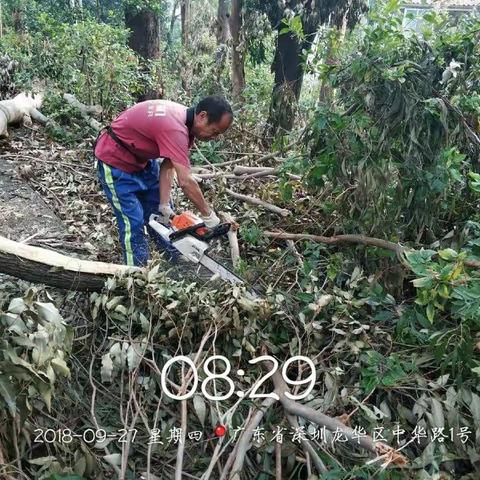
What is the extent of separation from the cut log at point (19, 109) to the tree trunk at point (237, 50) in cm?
232

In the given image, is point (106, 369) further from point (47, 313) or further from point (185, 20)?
point (185, 20)

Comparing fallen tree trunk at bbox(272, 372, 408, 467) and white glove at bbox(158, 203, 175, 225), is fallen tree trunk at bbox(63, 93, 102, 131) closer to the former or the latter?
white glove at bbox(158, 203, 175, 225)

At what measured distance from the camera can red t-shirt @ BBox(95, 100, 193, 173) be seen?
9.63ft

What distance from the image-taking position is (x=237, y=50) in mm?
6539

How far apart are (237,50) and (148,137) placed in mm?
3904

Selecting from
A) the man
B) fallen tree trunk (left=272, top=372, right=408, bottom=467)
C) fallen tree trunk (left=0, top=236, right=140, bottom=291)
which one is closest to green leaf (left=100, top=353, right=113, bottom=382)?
fallen tree trunk (left=0, top=236, right=140, bottom=291)

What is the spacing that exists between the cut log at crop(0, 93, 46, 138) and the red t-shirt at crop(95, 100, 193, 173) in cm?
257

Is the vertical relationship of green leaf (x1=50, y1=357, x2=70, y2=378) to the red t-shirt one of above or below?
below

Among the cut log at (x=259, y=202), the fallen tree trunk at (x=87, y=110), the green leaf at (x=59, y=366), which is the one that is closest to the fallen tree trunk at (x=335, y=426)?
the green leaf at (x=59, y=366)

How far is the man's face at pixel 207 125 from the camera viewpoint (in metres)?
2.97

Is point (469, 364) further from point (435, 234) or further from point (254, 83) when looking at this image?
point (254, 83)

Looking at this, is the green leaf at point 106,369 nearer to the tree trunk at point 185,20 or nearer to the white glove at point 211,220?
the white glove at point 211,220

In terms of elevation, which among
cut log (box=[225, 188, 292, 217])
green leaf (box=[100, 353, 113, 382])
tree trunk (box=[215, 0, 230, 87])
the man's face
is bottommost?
cut log (box=[225, 188, 292, 217])

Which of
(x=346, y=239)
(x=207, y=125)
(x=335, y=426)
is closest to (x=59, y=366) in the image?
(x=335, y=426)
